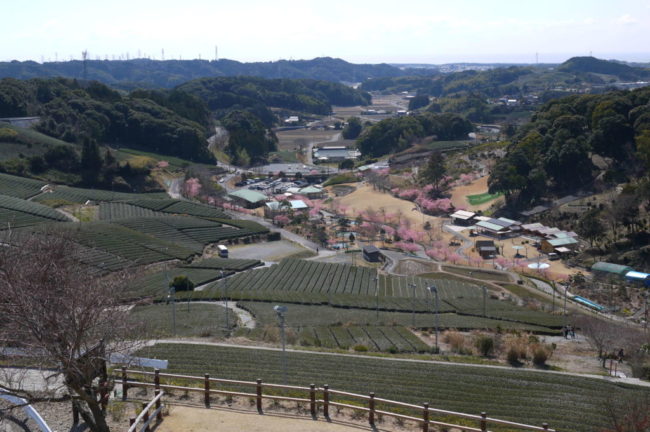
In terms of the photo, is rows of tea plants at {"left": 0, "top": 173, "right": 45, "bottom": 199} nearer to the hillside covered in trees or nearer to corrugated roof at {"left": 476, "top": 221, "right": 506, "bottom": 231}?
the hillside covered in trees

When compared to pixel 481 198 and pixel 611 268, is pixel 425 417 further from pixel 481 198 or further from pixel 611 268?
pixel 481 198

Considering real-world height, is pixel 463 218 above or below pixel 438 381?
below

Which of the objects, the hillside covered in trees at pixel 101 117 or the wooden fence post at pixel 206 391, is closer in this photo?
the wooden fence post at pixel 206 391

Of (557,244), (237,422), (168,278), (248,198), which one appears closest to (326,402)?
(237,422)

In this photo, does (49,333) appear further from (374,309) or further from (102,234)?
(102,234)

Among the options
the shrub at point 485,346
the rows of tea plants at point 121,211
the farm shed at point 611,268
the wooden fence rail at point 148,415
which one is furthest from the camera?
the rows of tea plants at point 121,211

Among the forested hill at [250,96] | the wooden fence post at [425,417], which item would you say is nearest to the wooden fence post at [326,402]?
the wooden fence post at [425,417]

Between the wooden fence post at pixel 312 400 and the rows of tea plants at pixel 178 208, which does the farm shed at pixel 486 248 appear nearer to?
the rows of tea plants at pixel 178 208
